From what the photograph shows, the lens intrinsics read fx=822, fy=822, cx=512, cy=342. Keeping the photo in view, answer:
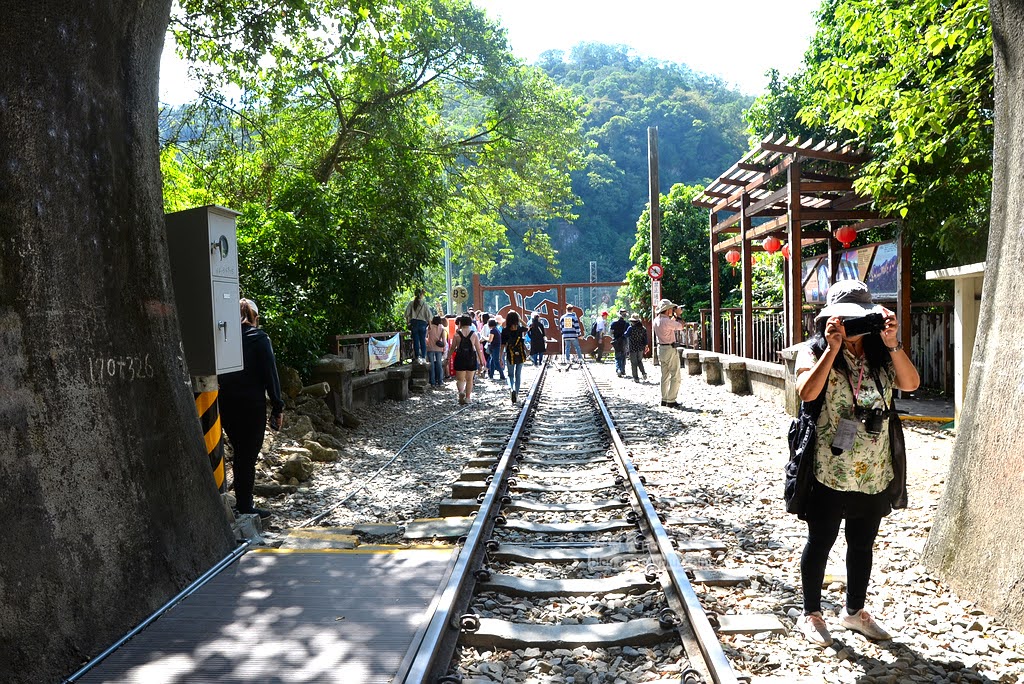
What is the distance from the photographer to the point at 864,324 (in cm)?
379

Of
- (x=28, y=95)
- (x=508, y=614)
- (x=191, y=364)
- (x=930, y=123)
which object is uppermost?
(x=930, y=123)

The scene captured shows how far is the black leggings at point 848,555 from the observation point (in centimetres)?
390

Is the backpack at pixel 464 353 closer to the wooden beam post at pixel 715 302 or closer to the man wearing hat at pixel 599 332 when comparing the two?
the wooden beam post at pixel 715 302

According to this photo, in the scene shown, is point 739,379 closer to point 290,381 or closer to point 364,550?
point 290,381

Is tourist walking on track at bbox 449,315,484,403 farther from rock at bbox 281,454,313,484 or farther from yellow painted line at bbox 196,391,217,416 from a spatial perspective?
yellow painted line at bbox 196,391,217,416

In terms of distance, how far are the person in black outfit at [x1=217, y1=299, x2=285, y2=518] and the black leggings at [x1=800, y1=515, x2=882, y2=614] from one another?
4.23m

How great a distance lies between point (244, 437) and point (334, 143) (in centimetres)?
1302

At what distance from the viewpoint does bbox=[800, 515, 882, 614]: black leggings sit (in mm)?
3901

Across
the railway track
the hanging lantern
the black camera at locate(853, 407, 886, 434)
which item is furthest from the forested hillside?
the black camera at locate(853, 407, 886, 434)

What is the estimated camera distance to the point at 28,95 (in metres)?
3.77

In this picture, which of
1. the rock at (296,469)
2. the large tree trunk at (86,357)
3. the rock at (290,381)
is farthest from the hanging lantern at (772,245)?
the large tree trunk at (86,357)

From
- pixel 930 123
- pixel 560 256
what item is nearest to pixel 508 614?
pixel 930 123

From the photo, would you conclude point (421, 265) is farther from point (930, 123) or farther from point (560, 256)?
point (560, 256)

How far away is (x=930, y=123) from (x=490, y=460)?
611 centimetres
